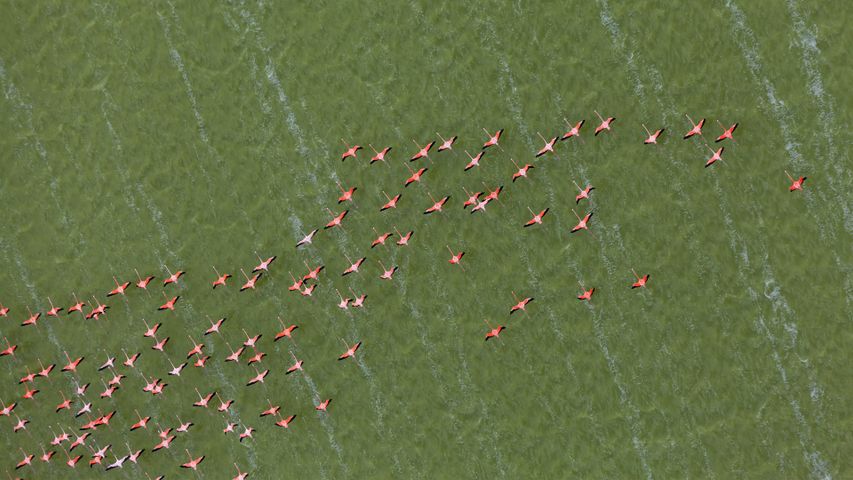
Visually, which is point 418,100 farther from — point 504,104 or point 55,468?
point 55,468

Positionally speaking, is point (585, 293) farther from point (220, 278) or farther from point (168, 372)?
point (168, 372)

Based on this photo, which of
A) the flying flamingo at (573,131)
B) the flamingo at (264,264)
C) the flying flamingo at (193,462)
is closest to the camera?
the flying flamingo at (573,131)

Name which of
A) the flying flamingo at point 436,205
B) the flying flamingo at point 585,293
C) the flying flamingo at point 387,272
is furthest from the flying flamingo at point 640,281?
the flying flamingo at point 387,272

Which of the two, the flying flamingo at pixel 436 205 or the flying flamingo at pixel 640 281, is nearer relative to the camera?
the flying flamingo at pixel 640 281

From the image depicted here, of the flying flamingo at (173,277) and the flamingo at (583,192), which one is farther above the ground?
the flying flamingo at (173,277)

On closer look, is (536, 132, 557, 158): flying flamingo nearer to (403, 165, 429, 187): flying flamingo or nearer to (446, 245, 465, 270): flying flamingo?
(403, 165, 429, 187): flying flamingo

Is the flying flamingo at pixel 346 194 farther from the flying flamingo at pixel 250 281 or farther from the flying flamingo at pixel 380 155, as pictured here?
the flying flamingo at pixel 250 281
